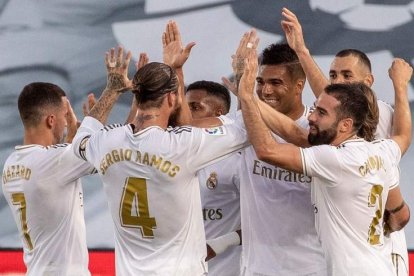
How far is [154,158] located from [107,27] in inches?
159

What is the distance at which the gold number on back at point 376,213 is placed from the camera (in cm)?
531

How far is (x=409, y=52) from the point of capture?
875cm

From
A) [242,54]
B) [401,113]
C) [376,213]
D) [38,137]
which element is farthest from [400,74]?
[38,137]

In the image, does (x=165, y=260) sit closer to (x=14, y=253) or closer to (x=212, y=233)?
(x=212, y=233)

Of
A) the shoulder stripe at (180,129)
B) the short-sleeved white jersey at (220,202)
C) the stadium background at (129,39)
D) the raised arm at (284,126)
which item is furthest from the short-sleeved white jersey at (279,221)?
the stadium background at (129,39)

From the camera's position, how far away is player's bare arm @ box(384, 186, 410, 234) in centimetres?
581

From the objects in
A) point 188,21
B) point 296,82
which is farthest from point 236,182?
point 188,21

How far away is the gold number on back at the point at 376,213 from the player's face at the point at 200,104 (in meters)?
1.80

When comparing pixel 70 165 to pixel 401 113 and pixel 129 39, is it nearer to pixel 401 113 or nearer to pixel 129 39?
pixel 401 113

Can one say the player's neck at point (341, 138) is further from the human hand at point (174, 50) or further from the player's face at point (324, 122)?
the human hand at point (174, 50)

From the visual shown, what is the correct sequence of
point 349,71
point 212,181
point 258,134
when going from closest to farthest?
point 258,134
point 349,71
point 212,181

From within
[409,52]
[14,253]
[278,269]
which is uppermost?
[409,52]

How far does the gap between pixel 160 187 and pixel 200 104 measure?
5.82ft

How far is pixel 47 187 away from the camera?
5.82 metres
